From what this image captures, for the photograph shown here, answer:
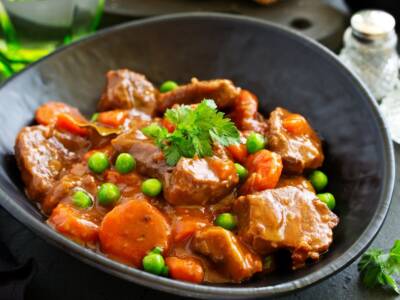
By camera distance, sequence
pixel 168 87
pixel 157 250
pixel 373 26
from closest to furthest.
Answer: pixel 157 250 < pixel 168 87 < pixel 373 26

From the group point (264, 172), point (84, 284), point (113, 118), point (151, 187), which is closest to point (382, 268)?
point (264, 172)

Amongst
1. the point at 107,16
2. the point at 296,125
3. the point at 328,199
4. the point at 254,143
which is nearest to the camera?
the point at 328,199

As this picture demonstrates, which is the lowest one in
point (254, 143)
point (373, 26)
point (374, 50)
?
point (254, 143)

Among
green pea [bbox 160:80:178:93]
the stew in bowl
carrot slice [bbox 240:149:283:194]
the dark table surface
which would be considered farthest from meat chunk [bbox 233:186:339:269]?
green pea [bbox 160:80:178:93]

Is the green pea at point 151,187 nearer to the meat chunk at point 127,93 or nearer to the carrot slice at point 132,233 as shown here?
the carrot slice at point 132,233

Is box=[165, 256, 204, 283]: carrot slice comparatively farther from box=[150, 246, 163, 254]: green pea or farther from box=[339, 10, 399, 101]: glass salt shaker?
box=[339, 10, 399, 101]: glass salt shaker

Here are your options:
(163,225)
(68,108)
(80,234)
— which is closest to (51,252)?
(80,234)

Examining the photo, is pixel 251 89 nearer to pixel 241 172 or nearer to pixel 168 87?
pixel 168 87

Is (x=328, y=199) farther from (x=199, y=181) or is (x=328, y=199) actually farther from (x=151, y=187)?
(x=151, y=187)

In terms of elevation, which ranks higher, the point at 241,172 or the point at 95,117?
the point at 241,172

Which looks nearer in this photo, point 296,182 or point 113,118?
point 296,182
